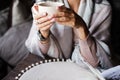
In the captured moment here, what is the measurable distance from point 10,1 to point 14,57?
370 millimetres

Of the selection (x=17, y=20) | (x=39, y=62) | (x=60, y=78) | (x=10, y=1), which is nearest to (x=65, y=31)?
(x=39, y=62)

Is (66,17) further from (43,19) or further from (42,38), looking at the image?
(42,38)

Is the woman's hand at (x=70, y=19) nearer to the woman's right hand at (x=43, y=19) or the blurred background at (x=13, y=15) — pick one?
the woman's right hand at (x=43, y=19)

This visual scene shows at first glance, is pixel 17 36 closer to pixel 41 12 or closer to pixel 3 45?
pixel 3 45

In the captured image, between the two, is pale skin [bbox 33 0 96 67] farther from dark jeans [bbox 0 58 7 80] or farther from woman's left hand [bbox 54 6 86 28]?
dark jeans [bbox 0 58 7 80]

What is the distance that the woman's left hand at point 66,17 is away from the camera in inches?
29.0

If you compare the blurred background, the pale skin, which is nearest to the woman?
the pale skin

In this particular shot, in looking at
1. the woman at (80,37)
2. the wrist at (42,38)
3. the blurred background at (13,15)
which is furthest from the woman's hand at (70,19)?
the blurred background at (13,15)

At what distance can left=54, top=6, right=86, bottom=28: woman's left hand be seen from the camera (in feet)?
2.42

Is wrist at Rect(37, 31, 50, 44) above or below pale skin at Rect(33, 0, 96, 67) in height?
below

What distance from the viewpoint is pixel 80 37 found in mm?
924

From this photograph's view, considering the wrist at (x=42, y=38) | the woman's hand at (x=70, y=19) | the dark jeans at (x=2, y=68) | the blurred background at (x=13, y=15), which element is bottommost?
the dark jeans at (x=2, y=68)

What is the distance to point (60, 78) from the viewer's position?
0.72 meters

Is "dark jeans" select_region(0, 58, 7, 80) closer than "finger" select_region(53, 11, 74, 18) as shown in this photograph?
No
